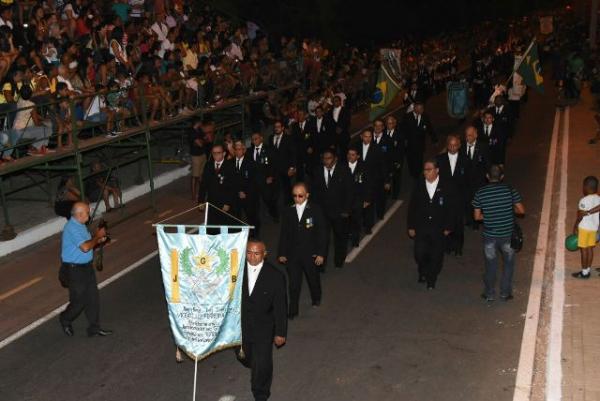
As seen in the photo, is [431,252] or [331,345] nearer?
[331,345]

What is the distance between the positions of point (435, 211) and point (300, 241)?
2.02 meters

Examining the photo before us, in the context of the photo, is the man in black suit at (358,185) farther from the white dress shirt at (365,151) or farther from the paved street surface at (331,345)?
the paved street surface at (331,345)

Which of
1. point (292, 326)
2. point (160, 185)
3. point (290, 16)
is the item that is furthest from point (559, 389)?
point (290, 16)

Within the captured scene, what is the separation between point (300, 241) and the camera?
880cm

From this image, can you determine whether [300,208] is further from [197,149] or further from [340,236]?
[197,149]

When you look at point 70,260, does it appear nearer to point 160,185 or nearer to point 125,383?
point 125,383

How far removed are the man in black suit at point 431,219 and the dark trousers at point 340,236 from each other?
116 centimetres

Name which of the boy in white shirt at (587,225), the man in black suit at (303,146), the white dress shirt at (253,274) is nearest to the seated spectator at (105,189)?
the man in black suit at (303,146)

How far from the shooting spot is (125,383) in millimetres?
7500

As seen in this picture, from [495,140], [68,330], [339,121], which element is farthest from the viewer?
[339,121]

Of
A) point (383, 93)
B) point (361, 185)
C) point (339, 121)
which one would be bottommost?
point (361, 185)

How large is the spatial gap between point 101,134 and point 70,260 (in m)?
6.60

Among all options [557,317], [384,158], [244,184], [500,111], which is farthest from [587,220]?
[500,111]

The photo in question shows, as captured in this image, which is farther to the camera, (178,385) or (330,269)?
(330,269)
